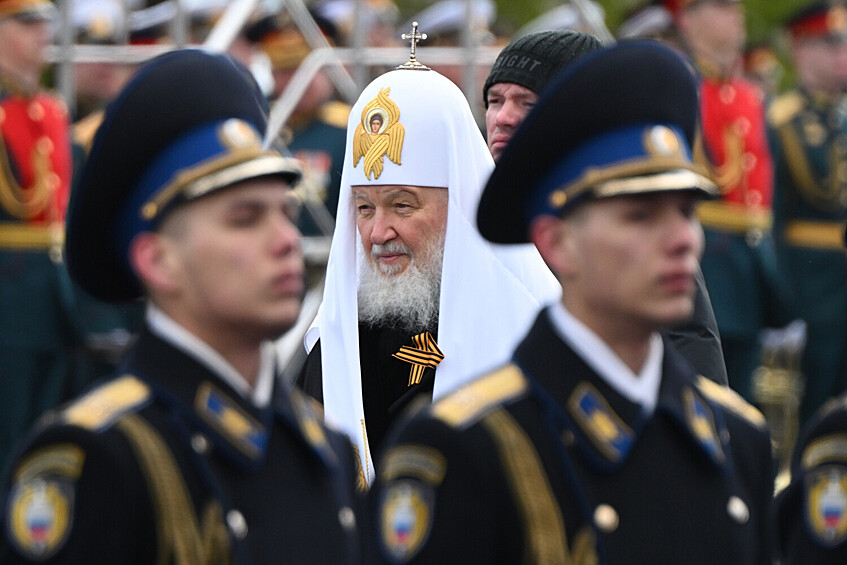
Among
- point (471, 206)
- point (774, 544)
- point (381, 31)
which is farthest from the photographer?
point (381, 31)

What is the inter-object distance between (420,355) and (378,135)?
735 mm

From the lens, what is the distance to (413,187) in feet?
19.8

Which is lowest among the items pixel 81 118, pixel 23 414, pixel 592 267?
pixel 23 414

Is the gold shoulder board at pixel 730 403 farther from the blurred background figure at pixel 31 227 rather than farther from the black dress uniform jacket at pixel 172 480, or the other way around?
the blurred background figure at pixel 31 227

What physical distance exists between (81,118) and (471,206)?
702 centimetres

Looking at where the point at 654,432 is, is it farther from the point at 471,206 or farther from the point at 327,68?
the point at 327,68

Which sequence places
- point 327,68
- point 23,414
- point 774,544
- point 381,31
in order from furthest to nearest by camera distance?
point 381,31
point 327,68
point 23,414
point 774,544

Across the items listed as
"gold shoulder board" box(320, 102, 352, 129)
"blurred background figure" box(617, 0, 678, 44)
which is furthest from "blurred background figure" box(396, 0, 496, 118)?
"blurred background figure" box(617, 0, 678, 44)

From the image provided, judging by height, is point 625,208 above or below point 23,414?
above

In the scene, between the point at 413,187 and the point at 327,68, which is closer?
the point at 413,187

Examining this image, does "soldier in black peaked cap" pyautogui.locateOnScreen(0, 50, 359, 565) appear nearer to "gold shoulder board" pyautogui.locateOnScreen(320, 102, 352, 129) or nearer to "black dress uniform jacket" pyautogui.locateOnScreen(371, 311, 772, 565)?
"black dress uniform jacket" pyautogui.locateOnScreen(371, 311, 772, 565)

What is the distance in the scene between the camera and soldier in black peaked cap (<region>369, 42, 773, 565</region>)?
3.65 m

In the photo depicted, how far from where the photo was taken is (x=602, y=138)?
385 cm

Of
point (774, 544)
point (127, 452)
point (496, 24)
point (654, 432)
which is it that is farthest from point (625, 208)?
point (496, 24)
